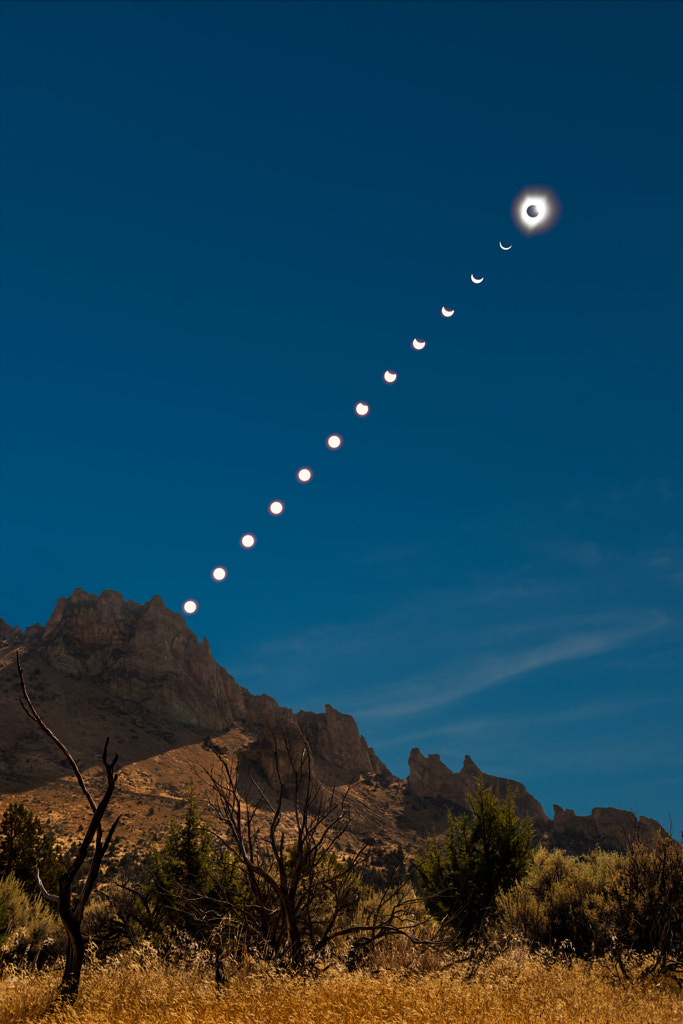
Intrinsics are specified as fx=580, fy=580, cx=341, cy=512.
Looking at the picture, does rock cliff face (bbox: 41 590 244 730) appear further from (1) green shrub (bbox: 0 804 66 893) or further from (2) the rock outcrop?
(1) green shrub (bbox: 0 804 66 893)

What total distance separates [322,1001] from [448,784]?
104 metres

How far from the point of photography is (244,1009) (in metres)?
7.05

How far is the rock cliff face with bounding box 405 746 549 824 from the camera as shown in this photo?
9912 cm

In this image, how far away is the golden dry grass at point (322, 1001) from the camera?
272 inches

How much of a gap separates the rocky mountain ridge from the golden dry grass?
55327 mm

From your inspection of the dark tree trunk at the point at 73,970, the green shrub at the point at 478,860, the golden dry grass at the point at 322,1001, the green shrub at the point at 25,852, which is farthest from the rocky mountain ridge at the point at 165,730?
the dark tree trunk at the point at 73,970

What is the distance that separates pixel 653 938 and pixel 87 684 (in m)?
93.4

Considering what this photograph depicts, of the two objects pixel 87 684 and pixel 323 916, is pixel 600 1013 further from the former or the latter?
pixel 87 684

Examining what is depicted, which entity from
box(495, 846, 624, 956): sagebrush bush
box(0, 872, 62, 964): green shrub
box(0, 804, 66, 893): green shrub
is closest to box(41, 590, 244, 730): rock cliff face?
box(0, 804, 66, 893): green shrub

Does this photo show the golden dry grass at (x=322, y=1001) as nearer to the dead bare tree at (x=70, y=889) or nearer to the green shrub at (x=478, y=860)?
the dead bare tree at (x=70, y=889)

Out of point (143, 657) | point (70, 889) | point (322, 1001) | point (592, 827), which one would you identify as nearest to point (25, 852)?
point (70, 889)

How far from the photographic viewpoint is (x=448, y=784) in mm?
101125

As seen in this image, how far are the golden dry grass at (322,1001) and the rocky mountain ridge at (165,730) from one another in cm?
5533

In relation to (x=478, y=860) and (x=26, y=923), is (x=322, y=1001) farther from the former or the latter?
(x=26, y=923)
